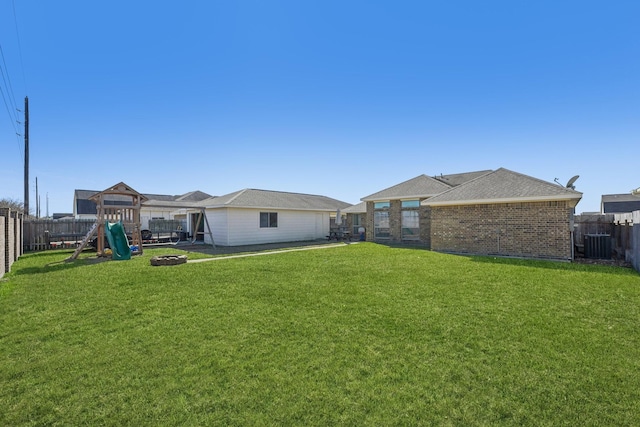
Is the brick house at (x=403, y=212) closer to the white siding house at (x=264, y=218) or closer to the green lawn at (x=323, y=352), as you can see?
the white siding house at (x=264, y=218)

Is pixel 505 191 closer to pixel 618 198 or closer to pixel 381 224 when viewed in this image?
pixel 381 224

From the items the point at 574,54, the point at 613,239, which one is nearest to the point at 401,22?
the point at 574,54

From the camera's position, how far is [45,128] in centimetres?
1934

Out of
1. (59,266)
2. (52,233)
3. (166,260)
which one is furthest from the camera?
(52,233)

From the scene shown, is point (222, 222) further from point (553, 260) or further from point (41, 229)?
point (553, 260)

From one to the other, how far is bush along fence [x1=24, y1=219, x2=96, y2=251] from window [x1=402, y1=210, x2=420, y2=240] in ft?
63.8

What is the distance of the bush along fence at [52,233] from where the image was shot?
1639 cm

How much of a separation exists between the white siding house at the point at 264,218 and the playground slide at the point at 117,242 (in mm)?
5805

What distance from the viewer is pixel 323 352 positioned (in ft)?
14.2

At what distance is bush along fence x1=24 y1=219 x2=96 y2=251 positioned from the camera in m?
16.4

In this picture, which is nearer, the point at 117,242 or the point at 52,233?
the point at 117,242

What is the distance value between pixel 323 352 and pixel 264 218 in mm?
16461

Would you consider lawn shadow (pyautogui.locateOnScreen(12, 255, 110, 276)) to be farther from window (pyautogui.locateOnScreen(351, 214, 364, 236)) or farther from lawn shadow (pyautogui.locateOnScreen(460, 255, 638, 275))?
window (pyautogui.locateOnScreen(351, 214, 364, 236))

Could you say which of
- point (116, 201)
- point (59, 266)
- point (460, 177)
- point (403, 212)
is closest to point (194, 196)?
point (116, 201)
